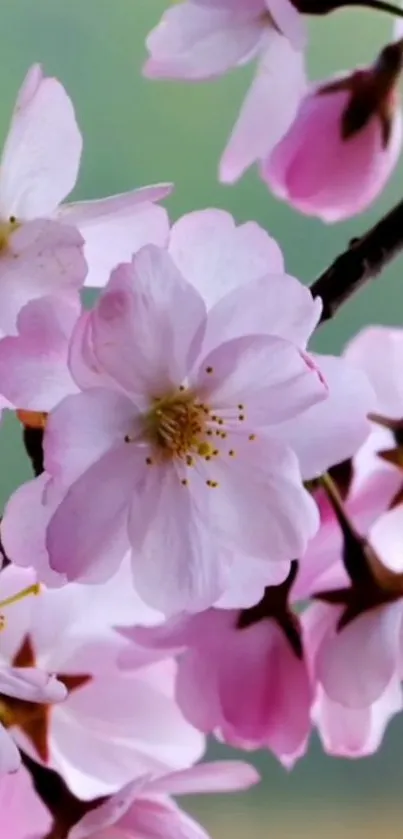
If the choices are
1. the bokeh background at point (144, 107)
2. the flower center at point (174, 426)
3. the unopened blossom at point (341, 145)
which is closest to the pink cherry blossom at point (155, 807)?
the flower center at point (174, 426)

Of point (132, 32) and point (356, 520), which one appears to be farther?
point (132, 32)

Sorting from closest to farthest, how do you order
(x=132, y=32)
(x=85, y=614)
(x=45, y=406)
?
1. (x=45, y=406)
2. (x=85, y=614)
3. (x=132, y=32)

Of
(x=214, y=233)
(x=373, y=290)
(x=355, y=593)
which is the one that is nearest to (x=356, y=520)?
(x=355, y=593)

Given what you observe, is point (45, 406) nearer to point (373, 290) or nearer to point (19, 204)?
point (19, 204)

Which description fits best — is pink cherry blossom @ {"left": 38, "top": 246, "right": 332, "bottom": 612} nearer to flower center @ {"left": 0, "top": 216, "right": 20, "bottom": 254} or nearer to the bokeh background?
flower center @ {"left": 0, "top": 216, "right": 20, "bottom": 254}

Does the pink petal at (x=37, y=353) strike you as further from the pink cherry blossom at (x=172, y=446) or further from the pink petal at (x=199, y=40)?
the pink petal at (x=199, y=40)
